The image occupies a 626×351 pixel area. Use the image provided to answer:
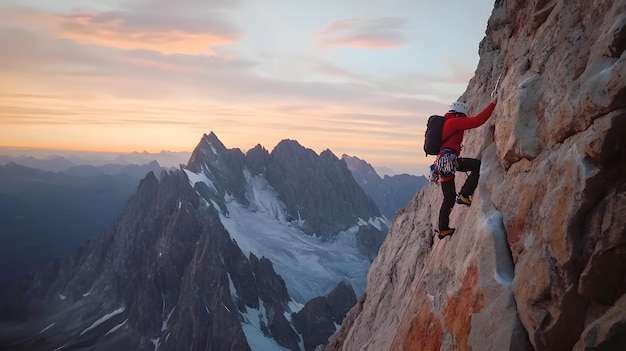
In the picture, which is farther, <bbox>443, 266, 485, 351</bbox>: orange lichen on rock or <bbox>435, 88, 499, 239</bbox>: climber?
<bbox>435, 88, 499, 239</bbox>: climber

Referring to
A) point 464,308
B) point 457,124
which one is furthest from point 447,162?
point 464,308

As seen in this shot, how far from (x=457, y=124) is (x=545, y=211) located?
12.6ft

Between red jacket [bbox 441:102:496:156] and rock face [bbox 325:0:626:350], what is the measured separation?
12.7 inches

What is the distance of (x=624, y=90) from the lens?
26.4 ft

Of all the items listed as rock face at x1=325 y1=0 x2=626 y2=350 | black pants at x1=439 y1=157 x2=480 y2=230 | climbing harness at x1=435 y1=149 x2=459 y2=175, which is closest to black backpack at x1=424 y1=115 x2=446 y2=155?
climbing harness at x1=435 y1=149 x2=459 y2=175

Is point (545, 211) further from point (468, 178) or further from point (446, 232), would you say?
point (446, 232)

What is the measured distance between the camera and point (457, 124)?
1252 centimetres

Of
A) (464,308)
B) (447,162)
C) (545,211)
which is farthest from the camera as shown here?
(447,162)

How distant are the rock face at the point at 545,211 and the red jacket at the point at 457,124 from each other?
0.32 metres

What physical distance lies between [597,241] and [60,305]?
220583 mm

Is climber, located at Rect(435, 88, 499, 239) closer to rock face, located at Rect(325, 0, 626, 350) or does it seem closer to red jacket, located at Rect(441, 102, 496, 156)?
red jacket, located at Rect(441, 102, 496, 156)

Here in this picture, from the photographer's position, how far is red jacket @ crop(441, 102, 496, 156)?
40.7 feet

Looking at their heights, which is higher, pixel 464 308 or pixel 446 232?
pixel 446 232

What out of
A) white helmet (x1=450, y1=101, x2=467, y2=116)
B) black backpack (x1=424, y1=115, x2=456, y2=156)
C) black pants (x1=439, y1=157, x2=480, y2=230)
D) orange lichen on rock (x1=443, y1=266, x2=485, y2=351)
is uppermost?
white helmet (x1=450, y1=101, x2=467, y2=116)
